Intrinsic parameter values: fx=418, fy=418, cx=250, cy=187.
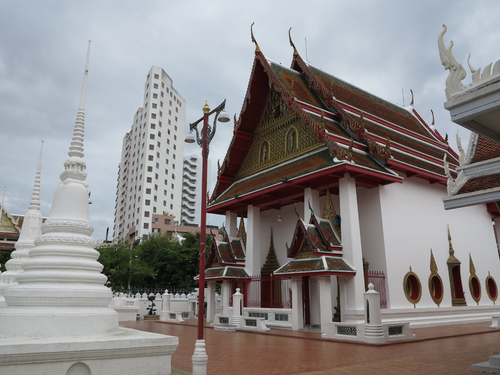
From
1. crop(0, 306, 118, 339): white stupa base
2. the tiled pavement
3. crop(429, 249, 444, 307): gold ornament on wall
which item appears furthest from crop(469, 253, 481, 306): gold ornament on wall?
crop(0, 306, 118, 339): white stupa base

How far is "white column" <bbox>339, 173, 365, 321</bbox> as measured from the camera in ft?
40.3

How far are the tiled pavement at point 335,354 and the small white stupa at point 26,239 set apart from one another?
10.9 feet

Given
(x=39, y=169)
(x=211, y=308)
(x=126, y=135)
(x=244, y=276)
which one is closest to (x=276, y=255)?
(x=244, y=276)

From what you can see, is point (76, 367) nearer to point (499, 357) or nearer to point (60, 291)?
point (60, 291)

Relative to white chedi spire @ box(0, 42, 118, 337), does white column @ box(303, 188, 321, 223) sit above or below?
above

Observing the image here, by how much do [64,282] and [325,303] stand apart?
336 inches

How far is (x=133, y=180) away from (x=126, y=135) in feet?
43.3

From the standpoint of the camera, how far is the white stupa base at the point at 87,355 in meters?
3.70

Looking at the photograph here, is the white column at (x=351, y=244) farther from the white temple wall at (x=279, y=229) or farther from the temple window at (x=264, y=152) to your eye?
the temple window at (x=264, y=152)

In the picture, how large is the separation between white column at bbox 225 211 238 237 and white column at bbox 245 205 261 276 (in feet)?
5.18

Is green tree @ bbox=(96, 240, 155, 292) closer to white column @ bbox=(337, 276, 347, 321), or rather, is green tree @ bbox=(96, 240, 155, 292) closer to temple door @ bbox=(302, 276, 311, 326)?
temple door @ bbox=(302, 276, 311, 326)

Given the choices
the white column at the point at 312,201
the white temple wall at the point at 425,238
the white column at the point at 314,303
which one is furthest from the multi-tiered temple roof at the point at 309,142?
the white column at the point at 314,303

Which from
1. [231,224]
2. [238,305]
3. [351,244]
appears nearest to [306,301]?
[238,305]

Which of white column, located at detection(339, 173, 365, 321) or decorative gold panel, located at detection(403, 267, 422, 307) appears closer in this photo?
white column, located at detection(339, 173, 365, 321)
